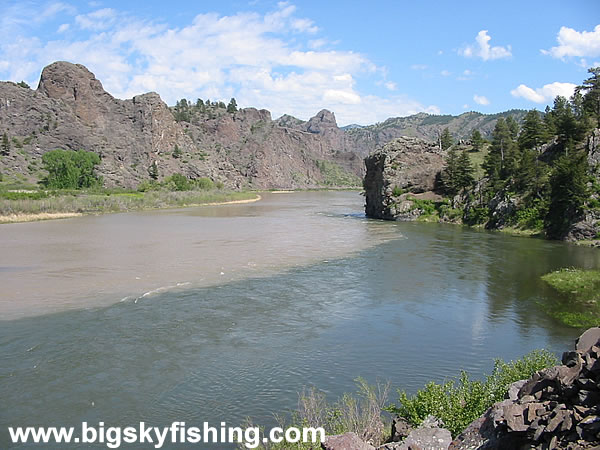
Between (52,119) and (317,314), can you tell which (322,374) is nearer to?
(317,314)

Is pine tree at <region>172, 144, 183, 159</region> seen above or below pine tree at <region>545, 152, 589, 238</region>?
above

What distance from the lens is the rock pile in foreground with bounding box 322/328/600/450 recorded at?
5.82 metres

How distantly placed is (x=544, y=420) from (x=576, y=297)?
55.9 feet

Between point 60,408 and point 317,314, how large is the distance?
10035 mm

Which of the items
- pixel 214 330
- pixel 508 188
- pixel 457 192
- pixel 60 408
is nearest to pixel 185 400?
pixel 60 408

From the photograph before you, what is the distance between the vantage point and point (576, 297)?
20781mm

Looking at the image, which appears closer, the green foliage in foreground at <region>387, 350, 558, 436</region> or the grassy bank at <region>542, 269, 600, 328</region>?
the green foliage in foreground at <region>387, 350, 558, 436</region>

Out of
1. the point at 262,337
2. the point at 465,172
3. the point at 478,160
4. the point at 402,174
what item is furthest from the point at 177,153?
the point at 262,337

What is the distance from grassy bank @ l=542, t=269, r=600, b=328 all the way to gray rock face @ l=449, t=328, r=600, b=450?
1134cm

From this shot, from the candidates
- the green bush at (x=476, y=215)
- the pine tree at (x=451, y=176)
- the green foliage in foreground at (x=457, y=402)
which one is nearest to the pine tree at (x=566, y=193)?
the green bush at (x=476, y=215)

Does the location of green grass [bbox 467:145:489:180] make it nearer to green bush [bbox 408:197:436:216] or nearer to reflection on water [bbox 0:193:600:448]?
green bush [bbox 408:197:436:216]

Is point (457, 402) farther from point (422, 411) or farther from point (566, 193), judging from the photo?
point (566, 193)

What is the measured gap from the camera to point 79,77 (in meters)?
142

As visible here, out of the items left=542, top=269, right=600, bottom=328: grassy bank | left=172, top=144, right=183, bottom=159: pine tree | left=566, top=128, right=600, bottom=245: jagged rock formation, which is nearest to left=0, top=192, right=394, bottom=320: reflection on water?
left=542, top=269, right=600, bottom=328: grassy bank
